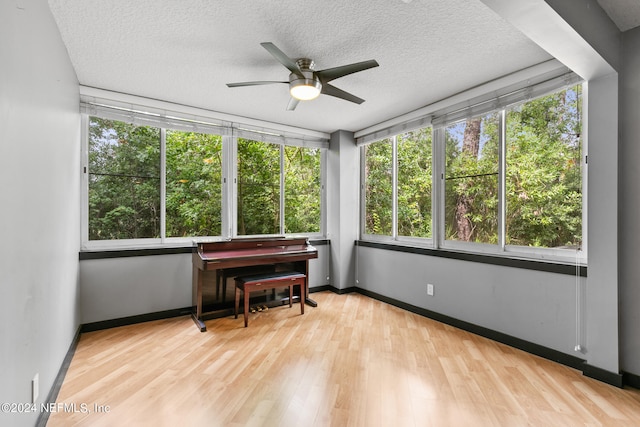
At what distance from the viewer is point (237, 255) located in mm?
3443

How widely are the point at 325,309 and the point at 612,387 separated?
265 centimetres

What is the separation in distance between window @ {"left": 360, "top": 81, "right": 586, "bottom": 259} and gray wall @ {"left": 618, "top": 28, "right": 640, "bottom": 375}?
28cm

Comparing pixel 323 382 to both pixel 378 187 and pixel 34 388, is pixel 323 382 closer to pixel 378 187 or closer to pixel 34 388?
pixel 34 388

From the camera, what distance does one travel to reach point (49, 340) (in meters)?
1.94

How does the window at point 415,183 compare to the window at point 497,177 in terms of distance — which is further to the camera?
the window at point 415,183

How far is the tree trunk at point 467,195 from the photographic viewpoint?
3.25m

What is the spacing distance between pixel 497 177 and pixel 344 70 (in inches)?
74.2

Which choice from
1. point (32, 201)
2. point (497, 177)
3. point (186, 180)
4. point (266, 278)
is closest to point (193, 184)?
point (186, 180)

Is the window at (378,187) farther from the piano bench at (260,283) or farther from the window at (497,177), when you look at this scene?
the piano bench at (260,283)

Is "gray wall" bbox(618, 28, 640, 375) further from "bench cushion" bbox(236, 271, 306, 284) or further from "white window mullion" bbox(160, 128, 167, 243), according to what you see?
"white window mullion" bbox(160, 128, 167, 243)

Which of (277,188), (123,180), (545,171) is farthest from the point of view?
(277,188)

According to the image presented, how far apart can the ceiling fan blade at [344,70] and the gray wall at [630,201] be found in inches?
70.9

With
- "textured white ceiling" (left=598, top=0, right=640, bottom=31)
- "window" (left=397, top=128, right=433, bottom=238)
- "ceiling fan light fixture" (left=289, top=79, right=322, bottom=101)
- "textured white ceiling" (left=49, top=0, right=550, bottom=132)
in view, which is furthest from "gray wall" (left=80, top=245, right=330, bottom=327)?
A: "textured white ceiling" (left=598, top=0, right=640, bottom=31)

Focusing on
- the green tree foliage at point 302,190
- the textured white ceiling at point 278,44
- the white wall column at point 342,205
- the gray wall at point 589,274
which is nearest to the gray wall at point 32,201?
the textured white ceiling at point 278,44
